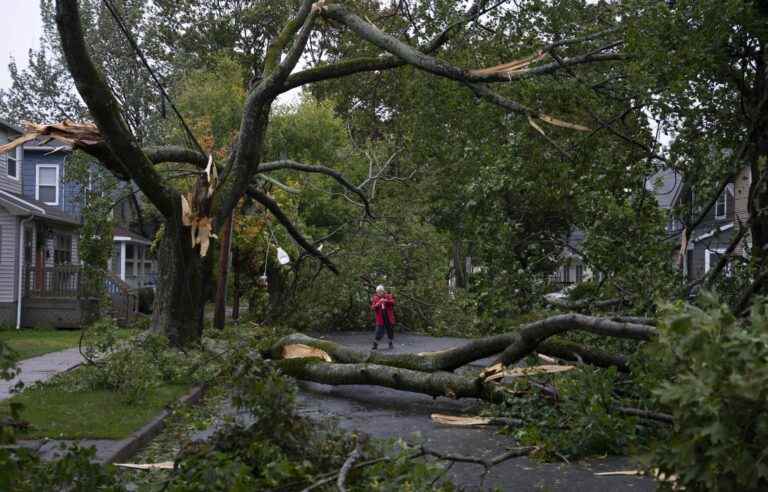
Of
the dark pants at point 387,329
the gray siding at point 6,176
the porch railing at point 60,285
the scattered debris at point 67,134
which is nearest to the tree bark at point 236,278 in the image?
the porch railing at point 60,285

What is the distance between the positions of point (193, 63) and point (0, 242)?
20.4 m

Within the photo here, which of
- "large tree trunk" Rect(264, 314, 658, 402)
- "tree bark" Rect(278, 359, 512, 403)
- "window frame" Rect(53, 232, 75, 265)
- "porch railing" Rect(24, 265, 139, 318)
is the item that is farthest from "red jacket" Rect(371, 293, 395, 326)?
"window frame" Rect(53, 232, 75, 265)

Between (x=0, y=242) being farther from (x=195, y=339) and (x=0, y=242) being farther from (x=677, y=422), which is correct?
(x=677, y=422)

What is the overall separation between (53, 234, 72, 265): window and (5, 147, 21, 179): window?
9.13ft

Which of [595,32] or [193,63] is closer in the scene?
[595,32]

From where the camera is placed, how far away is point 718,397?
3.16m

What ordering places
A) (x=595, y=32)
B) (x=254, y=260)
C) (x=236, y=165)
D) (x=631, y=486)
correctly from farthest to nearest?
(x=254, y=260), (x=236, y=165), (x=595, y=32), (x=631, y=486)

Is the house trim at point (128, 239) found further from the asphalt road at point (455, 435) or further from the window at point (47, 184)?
the asphalt road at point (455, 435)

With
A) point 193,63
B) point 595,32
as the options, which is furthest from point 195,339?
point 193,63

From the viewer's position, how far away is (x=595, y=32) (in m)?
13.8

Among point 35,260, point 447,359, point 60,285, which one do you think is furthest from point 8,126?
point 447,359

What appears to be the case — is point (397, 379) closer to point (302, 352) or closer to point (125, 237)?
point (302, 352)

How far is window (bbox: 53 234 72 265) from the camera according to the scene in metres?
30.6

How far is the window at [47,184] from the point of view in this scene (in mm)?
32406
